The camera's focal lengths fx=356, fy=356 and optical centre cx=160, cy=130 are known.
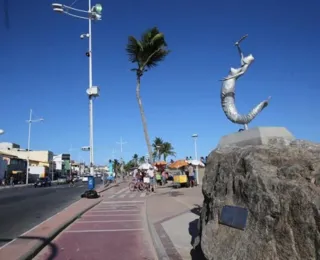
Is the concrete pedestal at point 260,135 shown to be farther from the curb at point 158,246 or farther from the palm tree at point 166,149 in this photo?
the palm tree at point 166,149

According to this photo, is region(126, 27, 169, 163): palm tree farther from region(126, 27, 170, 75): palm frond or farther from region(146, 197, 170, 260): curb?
region(146, 197, 170, 260): curb

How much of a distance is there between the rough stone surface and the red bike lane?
7.48ft

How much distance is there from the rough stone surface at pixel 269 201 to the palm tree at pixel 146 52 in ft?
80.3

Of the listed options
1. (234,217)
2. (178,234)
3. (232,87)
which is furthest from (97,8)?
(234,217)

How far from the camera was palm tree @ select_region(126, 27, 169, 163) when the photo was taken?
29266 millimetres

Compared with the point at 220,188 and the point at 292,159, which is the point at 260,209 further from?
the point at 220,188

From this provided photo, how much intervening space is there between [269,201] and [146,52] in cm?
2653

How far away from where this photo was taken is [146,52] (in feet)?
97.4

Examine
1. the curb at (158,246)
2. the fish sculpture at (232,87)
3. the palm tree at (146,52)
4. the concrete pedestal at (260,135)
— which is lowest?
the curb at (158,246)

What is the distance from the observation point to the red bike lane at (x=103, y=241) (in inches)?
284

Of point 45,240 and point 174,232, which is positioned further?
point 174,232

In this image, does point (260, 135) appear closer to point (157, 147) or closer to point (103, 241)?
point (103, 241)

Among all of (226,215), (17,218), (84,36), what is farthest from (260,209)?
(84,36)

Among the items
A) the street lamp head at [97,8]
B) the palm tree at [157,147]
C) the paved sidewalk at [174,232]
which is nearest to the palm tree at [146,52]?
the street lamp head at [97,8]
